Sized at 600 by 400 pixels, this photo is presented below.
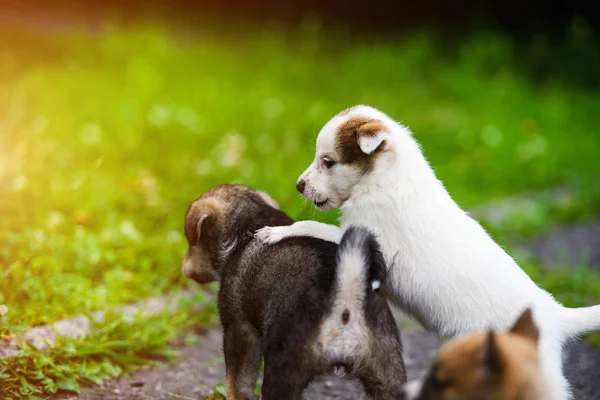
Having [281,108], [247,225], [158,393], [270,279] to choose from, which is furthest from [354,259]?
[281,108]

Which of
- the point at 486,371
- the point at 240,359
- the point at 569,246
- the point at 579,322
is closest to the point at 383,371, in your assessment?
the point at 486,371

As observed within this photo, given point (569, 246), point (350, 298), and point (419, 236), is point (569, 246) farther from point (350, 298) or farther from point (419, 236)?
point (350, 298)

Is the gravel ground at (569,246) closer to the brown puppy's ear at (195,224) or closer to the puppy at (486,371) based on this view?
the brown puppy's ear at (195,224)

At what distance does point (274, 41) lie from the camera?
1250cm

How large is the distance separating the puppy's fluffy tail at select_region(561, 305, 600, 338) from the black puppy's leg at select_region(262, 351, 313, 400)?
114 cm

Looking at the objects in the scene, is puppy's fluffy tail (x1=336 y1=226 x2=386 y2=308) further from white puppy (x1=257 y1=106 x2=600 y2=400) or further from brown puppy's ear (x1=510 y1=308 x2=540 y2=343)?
brown puppy's ear (x1=510 y1=308 x2=540 y2=343)

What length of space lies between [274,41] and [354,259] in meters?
9.54

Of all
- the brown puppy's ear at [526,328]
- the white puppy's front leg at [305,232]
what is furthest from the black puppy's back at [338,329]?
the brown puppy's ear at [526,328]

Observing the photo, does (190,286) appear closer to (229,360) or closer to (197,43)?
(229,360)

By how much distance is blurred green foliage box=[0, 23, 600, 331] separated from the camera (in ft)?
17.5

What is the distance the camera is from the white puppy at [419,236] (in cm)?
362

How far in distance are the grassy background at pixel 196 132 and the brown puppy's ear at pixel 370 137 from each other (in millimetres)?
1901

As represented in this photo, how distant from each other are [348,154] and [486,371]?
1.50 meters

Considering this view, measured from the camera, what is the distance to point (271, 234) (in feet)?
12.8
